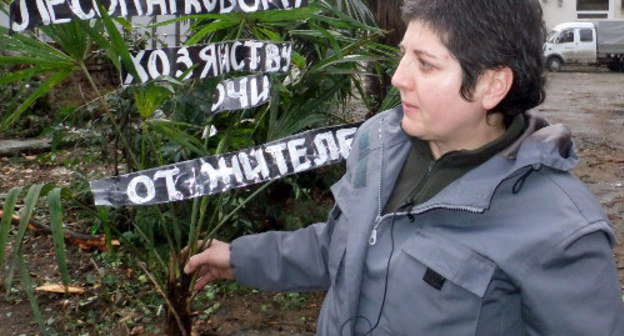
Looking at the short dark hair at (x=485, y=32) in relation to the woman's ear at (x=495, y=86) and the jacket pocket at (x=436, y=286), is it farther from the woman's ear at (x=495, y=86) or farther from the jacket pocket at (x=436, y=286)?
the jacket pocket at (x=436, y=286)

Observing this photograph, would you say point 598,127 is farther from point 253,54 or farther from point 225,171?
point 225,171

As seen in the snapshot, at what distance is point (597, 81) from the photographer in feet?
62.4

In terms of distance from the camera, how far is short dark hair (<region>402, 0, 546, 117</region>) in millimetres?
1468

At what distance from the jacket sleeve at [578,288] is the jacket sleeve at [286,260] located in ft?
2.02

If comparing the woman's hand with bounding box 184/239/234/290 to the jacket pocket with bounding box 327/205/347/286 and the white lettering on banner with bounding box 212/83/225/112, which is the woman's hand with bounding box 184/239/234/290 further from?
the white lettering on banner with bounding box 212/83/225/112

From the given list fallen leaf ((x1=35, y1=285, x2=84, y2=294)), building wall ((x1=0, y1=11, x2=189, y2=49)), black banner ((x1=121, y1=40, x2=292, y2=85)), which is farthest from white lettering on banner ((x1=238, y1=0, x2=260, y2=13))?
fallen leaf ((x1=35, y1=285, x2=84, y2=294))

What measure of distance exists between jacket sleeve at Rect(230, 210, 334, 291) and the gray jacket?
0.50ft

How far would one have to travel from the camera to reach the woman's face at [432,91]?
4.92 feet

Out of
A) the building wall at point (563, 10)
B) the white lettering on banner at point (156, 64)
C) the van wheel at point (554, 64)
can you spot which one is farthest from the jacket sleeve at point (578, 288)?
the building wall at point (563, 10)

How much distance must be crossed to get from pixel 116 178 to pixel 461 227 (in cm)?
110

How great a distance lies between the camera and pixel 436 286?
1447 millimetres

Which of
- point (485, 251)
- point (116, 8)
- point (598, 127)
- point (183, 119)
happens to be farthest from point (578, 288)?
point (598, 127)

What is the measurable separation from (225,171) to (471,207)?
Answer: 1012 millimetres

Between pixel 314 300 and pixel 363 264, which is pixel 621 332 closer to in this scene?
pixel 363 264
